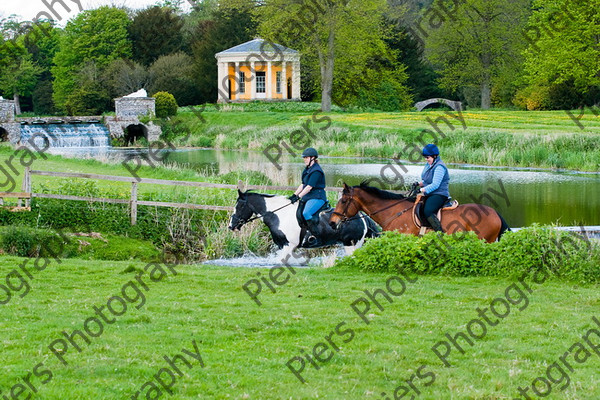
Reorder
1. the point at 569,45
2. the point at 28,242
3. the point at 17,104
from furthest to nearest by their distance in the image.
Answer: the point at 17,104 < the point at 569,45 < the point at 28,242

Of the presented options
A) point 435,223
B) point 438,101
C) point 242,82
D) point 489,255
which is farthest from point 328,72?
point 489,255

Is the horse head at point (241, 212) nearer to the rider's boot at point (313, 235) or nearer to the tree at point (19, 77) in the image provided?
the rider's boot at point (313, 235)

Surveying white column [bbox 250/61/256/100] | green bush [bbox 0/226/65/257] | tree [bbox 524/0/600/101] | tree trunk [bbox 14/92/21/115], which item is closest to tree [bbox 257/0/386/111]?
white column [bbox 250/61/256/100]

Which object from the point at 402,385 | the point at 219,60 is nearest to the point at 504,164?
the point at 402,385

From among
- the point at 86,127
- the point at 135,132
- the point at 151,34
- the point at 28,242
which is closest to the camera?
the point at 28,242

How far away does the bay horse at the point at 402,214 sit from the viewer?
44.0 feet

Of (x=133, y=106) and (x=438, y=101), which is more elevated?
(x=133, y=106)

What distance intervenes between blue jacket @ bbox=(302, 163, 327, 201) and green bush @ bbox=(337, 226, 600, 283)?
155cm

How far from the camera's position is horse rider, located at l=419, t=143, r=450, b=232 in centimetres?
1295

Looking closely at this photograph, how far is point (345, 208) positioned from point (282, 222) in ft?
5.78

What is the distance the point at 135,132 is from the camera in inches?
2176

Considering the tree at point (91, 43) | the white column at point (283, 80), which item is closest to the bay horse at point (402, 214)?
the white column at point (283, 80)

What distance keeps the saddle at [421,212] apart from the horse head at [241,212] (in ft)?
10.6

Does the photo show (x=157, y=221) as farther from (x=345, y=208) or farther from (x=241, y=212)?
(x=345, y=208)
